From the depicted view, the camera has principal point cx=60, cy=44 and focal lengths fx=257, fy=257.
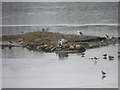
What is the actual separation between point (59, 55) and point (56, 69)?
0.51 feet

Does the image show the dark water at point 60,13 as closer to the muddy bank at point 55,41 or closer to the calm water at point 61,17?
the calm water at point 61,17

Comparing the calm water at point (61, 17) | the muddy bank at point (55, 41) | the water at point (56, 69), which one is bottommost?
the water at point (56, 69)

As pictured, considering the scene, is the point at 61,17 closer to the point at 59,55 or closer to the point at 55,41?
the point at 55,41

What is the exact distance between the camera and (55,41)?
2779 millimetres

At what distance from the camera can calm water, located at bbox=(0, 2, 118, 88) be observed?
9.05 feet

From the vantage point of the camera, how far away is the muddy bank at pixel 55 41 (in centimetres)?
276

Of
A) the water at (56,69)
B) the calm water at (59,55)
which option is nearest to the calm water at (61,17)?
the calm water at (59,55)

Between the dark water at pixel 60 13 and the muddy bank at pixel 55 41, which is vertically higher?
the dark water at pixel 60 13

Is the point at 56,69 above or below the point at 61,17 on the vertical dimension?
below

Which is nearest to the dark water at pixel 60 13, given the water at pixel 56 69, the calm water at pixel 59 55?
the calm water at pixel 59 55

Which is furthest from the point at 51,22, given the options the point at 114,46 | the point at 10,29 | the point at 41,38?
the point at 114,46

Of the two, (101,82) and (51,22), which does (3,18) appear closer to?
(51,22)

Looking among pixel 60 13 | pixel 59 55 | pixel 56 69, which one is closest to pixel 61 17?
pixel 60 13

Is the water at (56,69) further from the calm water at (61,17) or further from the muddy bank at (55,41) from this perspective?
the calm water at (61,17)
